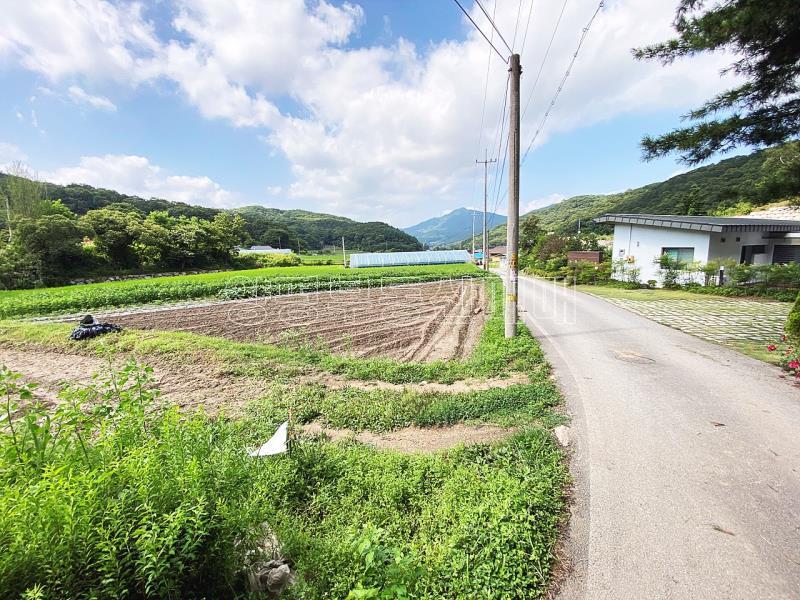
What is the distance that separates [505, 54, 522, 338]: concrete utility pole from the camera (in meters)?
8.56

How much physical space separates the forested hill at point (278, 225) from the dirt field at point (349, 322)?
42.8m

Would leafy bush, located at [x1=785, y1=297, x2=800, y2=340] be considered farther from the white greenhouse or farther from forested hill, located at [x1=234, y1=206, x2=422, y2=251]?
forested hill, located at [x1=234, y1=206, x2=422, y2=251]

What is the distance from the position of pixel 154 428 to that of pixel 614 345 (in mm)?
9309

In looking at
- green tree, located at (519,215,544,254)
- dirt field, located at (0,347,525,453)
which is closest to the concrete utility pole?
dirt field, located at (0,347,525,453)

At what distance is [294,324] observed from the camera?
43.0 ft

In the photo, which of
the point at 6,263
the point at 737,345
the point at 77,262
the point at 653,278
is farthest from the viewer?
the point at 77,262

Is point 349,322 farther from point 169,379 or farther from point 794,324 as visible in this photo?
point 794,324

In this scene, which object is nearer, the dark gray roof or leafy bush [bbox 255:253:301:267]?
the dark gray roof

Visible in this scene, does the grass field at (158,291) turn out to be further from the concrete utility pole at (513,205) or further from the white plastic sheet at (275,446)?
the white plastic sheet at (275,446)

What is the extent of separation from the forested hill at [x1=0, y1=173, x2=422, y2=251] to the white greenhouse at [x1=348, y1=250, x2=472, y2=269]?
30397 millimetres

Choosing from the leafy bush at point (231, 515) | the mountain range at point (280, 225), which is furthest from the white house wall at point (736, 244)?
the mountain range at point (280, 225)

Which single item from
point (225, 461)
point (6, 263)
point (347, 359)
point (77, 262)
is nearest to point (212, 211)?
point (77, 262)

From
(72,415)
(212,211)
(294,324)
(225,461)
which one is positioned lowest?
(294,324)

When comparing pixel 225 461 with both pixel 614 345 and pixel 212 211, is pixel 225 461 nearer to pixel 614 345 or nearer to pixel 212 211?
pixel 614 345
